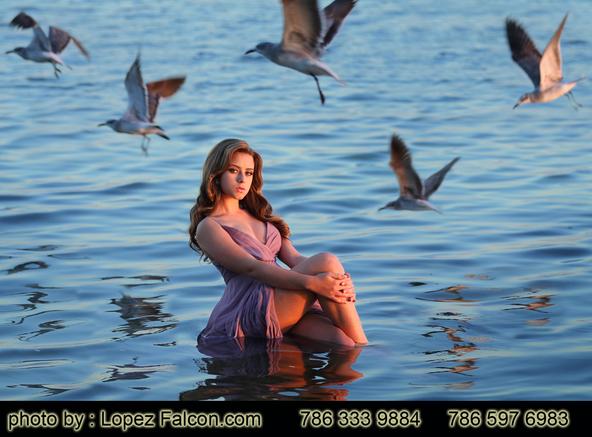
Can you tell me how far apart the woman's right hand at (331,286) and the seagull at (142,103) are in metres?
2.73

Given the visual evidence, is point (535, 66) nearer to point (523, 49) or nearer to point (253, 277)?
point (523, 49)

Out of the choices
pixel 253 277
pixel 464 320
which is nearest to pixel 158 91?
pixel 253 277

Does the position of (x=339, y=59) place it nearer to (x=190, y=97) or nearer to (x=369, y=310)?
(x=190, y=97)

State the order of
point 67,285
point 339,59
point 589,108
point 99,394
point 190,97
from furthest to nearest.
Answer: point 339,59
point 190,97
point 589,108
point 67,285
point 99,394

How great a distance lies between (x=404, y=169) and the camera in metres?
8.36

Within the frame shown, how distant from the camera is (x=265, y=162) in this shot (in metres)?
12.4

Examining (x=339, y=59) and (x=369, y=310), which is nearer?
(x=369, y=310)

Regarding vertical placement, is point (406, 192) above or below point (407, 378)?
above

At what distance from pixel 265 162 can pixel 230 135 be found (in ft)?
4.10

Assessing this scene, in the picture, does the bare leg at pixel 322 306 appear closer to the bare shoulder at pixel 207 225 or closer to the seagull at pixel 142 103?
the bare shoulder at pixel 207 225

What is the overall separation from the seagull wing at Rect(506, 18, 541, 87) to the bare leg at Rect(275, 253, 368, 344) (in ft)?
12.3

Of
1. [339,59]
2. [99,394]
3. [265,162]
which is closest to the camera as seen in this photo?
[99,394]

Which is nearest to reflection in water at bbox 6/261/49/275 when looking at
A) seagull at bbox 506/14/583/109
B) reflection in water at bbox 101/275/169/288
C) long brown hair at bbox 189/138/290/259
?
reflection in water at bbox 101/275/169/288

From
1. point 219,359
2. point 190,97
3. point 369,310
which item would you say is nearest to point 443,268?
point 369,310
